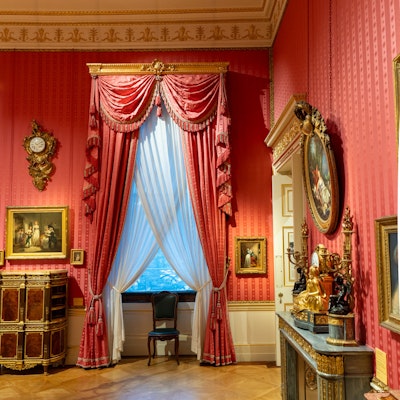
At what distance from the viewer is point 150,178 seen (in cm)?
695

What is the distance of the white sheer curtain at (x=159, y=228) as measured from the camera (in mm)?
6730

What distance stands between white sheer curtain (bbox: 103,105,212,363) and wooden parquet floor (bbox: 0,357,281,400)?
0.49 m

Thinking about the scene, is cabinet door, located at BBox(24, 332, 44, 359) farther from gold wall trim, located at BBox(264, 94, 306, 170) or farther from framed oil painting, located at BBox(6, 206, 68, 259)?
gold wall trim, located at BBox(264, 94, 306, 170)

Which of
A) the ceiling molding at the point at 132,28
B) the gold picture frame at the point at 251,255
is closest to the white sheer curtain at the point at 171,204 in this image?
the gold picture frame at the point at 251,255

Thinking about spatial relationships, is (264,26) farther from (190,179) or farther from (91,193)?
(91,193)

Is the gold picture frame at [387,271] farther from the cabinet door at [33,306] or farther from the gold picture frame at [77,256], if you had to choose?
the gold picture frame at [77,256]

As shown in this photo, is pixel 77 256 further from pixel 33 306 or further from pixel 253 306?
pixel 253 306

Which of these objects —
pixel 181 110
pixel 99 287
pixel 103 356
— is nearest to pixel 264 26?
pixel 181 110

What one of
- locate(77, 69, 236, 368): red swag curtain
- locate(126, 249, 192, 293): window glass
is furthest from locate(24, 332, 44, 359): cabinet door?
locate(126, 249, 192, 293): window glass

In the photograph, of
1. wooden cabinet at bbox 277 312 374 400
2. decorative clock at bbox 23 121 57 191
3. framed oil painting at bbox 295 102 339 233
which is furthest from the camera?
decorative clock at bbox 23 121 57 191

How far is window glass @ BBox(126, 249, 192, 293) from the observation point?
280 inches

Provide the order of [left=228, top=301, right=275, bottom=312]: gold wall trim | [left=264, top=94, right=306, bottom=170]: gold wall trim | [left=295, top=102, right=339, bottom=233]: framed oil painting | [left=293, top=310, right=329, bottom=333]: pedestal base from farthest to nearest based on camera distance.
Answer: [left=228, top=301, right=275, bottom=312]: gold wall trim, [left=264, top=94, right=306, bottom=170]: gold wall trim, [left=295, top=102, right=339, bottom=233]: framed oil painting, [left=293, top=310, right=329, bottom=333]: pedestal base

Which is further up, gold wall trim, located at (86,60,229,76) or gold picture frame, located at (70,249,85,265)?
gold wall trim, located at (86,60,229,76)

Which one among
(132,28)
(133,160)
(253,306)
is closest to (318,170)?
(253,306)
